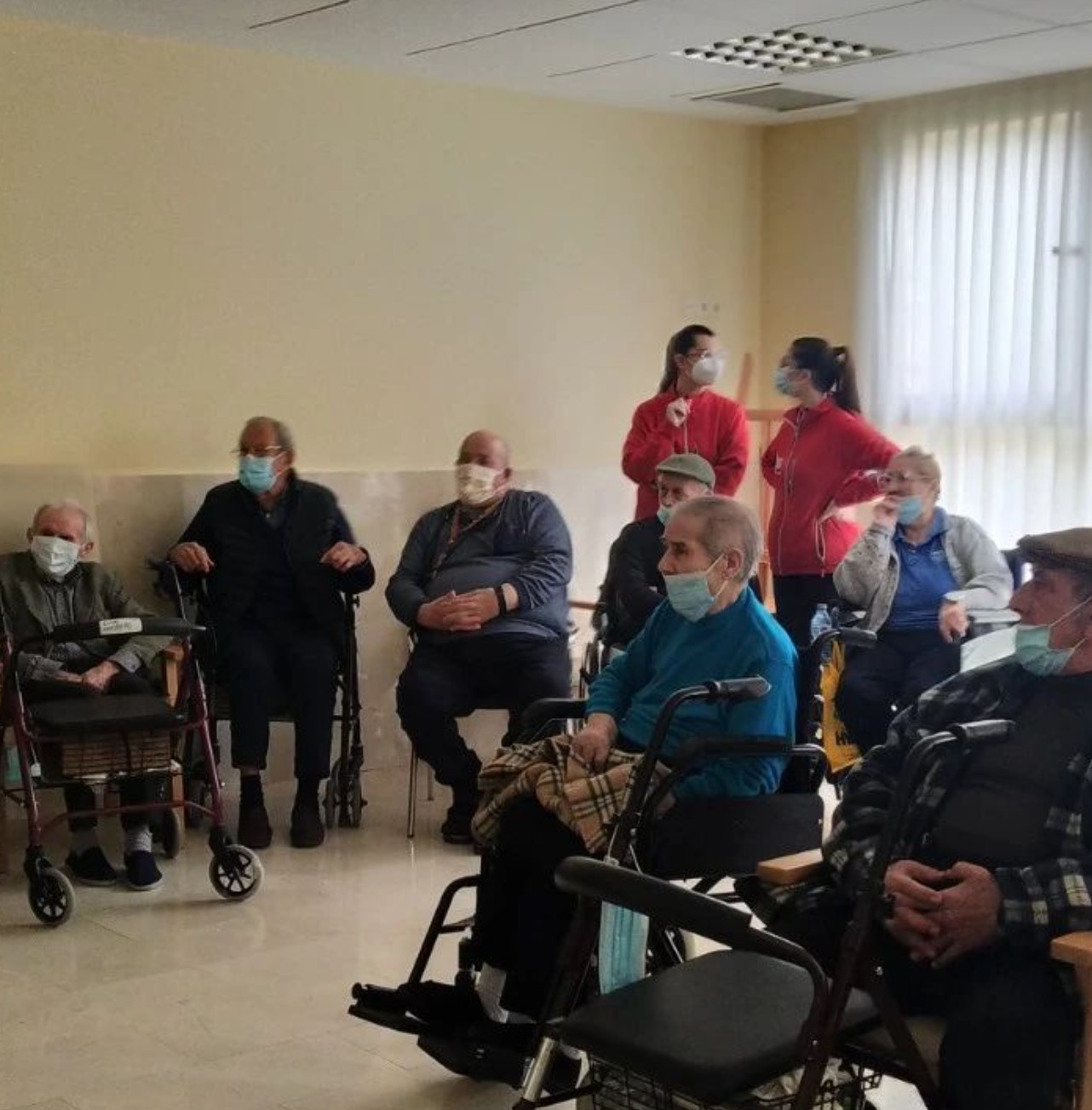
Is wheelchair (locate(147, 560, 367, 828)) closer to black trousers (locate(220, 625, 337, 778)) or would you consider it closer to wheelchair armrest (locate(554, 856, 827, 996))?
black trousers (locate(220, 625, 337, 778))

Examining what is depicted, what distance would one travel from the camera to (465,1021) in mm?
3137

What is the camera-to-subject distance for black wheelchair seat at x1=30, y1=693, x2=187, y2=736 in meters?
4.38

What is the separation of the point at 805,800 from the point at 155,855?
2.43 meters

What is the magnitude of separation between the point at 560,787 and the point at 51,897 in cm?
177

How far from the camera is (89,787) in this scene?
4707 millimetres

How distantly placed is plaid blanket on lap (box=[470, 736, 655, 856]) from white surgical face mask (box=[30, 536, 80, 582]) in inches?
79.6

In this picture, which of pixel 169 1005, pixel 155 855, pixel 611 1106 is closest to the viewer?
pixel 611 1106

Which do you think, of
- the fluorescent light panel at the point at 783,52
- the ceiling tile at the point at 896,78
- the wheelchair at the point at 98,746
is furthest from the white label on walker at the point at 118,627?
the ceiling tile at the point at 896,78

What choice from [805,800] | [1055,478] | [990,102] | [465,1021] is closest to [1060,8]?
[990,102]

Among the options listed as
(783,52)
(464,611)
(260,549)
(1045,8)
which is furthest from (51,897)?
(1045,8)

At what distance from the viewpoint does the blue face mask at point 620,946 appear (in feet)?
8.54

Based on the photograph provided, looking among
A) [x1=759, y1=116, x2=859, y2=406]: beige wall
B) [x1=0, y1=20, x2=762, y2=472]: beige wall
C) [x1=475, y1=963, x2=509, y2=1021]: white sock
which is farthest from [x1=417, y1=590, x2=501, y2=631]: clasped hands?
[x1=759, y1=116, x2=859, y2=406]: beige wall

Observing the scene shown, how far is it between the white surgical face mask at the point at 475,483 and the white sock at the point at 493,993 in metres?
2.42

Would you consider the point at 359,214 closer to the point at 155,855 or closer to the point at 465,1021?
the point at 155,855
